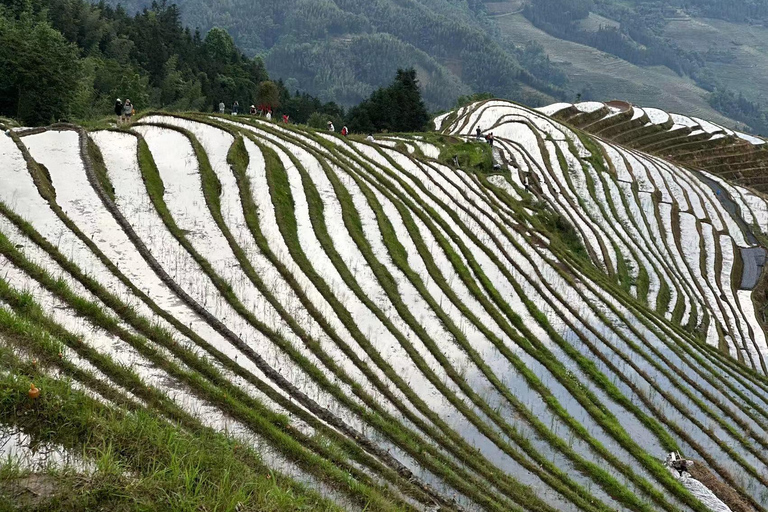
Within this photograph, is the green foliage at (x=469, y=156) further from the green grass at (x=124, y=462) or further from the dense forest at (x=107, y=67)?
the green grass at (x=124, y=462)

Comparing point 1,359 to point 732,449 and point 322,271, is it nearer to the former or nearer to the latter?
point 322,271

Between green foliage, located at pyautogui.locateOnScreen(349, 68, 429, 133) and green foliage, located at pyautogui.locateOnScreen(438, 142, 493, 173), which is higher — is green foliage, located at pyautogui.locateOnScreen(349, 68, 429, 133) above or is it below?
above

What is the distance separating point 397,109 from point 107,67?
3520 centimetres

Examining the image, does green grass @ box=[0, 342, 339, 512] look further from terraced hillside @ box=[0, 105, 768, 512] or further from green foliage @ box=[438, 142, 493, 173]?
green foliage @ box=[438, 142, 493, 173]

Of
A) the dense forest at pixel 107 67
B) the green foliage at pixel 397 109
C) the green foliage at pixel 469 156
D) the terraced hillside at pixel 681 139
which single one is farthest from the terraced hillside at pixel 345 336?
the terraced hillside at pixel 681 139

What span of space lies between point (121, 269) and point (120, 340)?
4675 mm

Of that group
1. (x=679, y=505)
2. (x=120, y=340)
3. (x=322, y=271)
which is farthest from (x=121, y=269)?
(x=679, y=505)

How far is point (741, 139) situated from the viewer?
88.9 m

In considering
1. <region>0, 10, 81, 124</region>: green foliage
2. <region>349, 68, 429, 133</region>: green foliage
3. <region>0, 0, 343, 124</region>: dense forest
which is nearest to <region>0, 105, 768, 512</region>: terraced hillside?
<region>0, 10, 81, 124</region>: green foliage

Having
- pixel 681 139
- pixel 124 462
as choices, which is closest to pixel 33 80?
pixel 124 462

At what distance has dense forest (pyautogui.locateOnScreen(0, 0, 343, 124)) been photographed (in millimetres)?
42250

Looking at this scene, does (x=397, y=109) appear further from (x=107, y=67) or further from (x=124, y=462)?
(x=124, y=462)

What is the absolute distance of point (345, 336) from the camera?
65.5 feet

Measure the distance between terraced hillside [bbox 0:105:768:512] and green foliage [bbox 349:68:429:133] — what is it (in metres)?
37.3
